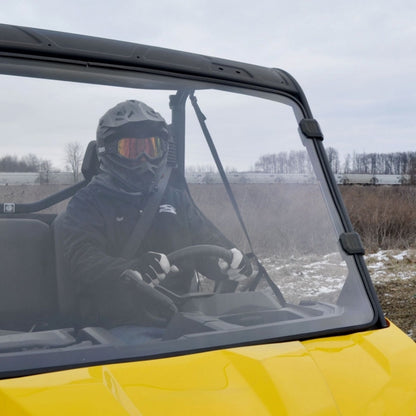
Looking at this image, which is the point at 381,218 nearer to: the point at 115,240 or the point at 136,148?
the point at 136,148

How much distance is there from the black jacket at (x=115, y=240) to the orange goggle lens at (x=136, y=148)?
11cm

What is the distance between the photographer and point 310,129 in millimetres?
1988

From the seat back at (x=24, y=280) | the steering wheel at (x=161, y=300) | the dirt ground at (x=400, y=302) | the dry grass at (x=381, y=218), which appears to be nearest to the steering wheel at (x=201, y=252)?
the steering wheel at (x=161, y=300)

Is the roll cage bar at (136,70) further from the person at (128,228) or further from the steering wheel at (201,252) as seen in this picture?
the steering wheel at (201,252)

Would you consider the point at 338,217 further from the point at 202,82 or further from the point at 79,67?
the point at 79,67

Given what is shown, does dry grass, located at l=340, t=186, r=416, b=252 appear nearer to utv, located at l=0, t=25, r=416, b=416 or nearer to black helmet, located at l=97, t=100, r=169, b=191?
utv, located at l=0, t=25, r=416, b=416

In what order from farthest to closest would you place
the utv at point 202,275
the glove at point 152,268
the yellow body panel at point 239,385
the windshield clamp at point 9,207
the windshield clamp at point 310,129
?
1. the windshield clamp at point 310,129
2. the windshield clamp at point 9,207
3. the glove at point 152,268
4. the utv at point 202,275
5. the yellow body panel at point 239,385

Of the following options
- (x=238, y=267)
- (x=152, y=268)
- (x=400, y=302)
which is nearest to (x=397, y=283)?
(x=400, y=302)

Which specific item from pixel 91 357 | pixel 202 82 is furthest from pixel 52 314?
pixel 202 82

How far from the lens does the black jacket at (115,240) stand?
1548mm

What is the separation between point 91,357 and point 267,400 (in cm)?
41

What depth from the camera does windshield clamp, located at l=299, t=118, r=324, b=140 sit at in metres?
1.99

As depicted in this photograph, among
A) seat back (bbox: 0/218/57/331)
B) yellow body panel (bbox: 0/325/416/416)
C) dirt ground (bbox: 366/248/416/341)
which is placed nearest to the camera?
yellow body panel (bbox: 0/325/416/416)

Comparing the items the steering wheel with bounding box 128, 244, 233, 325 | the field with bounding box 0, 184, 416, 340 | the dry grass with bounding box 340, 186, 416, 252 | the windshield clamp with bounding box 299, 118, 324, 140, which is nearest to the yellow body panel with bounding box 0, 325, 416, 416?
the steering wheel with bounding box 128, 244, 233, 325
